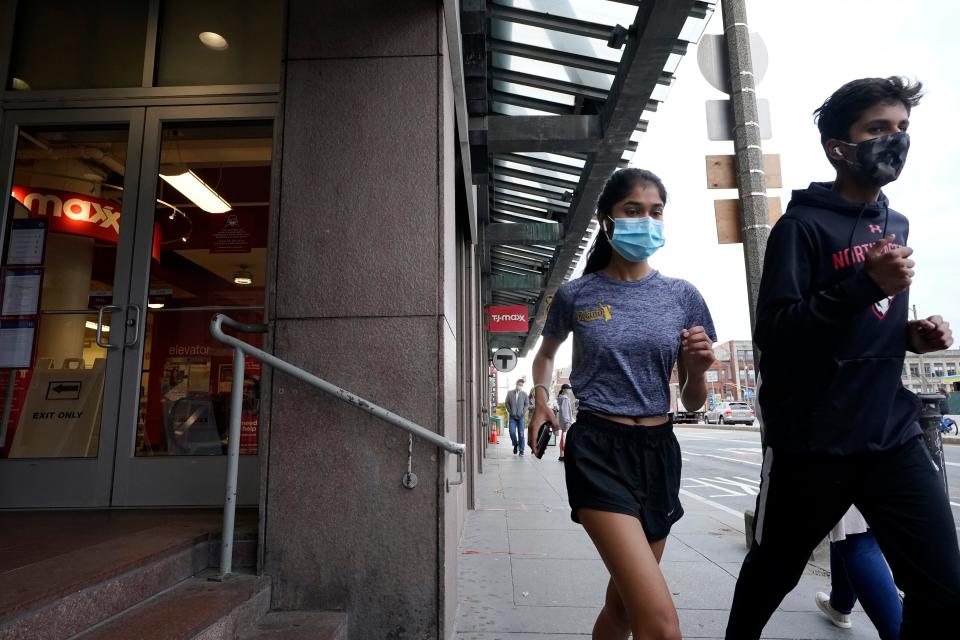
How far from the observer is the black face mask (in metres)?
1.94

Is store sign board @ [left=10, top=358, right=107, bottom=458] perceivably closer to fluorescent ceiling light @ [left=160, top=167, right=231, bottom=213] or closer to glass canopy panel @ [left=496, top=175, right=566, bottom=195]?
fluorescent ceiling light @ [left=160, top=167, right=231, bottom=213]

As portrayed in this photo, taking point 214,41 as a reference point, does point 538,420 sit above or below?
below

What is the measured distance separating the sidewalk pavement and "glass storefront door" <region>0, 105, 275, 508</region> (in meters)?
1.66

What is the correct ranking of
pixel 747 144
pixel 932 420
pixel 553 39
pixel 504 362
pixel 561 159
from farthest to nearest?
1. pixel 504 362
2. pixel 561 159
3. pixel 553 39
4. pixel 747 144
5. pixel 932 420

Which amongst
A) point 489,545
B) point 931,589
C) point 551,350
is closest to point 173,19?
point 551,350

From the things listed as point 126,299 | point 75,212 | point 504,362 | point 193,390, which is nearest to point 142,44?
point 75,212

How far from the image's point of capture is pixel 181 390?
4.11 meters

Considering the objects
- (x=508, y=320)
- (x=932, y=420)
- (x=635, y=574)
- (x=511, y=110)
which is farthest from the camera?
(x=508, y=320)

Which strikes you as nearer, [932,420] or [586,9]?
[932,420]

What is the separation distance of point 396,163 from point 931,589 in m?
2.68

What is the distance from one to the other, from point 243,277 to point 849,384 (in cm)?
370

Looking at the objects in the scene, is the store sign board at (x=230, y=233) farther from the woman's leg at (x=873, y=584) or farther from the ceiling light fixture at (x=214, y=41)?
the woman's leg at (x=873, y=584)

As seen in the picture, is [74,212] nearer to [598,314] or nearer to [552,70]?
[598,314]

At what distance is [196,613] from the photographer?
2.30m
